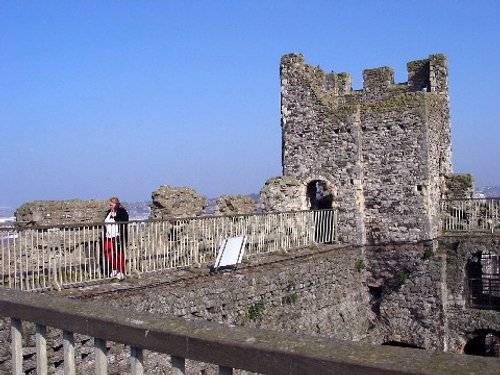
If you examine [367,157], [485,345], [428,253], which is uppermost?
[367,157]

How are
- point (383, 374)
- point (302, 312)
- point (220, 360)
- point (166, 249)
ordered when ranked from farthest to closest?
point (302, 312)
point (166, 249)
point (220, 360)
point (383, 374)

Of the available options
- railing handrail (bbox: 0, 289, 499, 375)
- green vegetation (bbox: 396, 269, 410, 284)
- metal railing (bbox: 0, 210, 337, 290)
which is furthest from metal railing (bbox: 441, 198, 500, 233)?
railing handrail (bbox: 0, 289, 499, 375)

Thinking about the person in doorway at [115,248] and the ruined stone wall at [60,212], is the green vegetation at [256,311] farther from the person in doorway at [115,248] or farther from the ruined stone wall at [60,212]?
the ruined stone wall at [60,212]

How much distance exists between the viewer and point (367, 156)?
65.0 ft

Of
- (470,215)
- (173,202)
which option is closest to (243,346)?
(173,202)

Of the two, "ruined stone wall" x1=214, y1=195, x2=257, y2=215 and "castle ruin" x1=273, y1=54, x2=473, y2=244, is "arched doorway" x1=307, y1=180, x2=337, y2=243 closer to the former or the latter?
"castle ruin" x1=273, y1=54, x2=473, y2=244

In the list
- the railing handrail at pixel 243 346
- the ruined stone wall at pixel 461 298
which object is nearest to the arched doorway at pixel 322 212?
the ruined stone wall at pixel 461 298

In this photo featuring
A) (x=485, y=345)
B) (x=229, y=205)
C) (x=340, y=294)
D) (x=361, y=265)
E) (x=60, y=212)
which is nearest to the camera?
(x=60, y=212)

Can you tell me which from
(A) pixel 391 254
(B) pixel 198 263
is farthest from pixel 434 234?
(B) pixel 198 263

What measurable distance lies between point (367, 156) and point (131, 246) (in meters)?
10.7

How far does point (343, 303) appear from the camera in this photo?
58.6ft

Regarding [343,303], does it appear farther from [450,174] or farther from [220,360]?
[220,360]

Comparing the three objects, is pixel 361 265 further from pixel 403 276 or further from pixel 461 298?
pixel 461 298

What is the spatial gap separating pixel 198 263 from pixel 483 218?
447 inches
